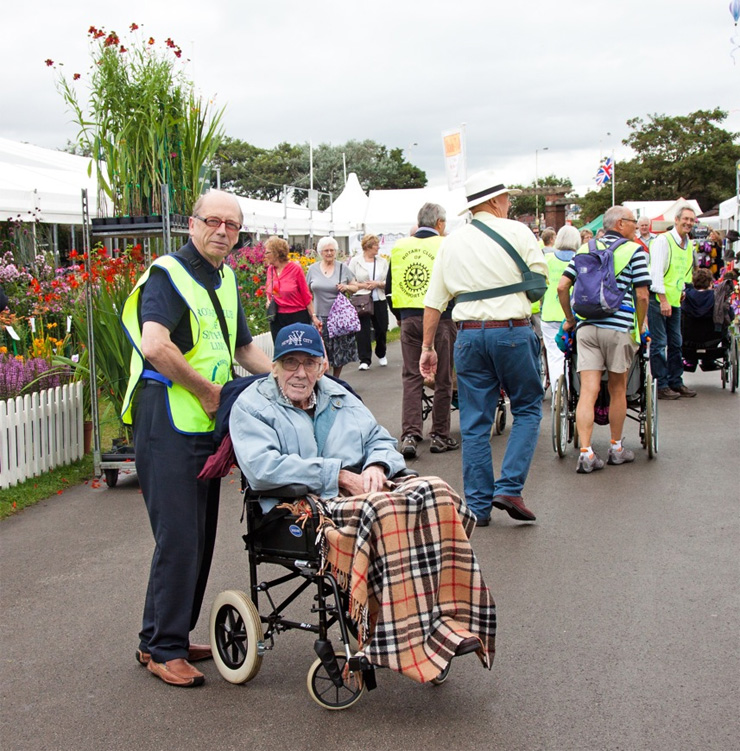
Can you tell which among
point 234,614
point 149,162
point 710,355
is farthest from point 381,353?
point 234,614

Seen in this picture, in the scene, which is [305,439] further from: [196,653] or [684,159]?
[684,159]

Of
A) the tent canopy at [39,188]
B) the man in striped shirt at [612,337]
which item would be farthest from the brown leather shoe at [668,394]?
the tent canopy at [39,188]

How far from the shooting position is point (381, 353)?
16.8 metres

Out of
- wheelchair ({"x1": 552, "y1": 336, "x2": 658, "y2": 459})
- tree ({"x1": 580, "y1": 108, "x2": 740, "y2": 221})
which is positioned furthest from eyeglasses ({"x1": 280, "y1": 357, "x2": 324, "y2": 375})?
tree ({"x1": 580, "y1": 108, "x2": 740, "y2": 221})

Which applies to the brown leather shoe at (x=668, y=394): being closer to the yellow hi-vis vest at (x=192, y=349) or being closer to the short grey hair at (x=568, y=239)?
the short grey hair at (x=568, y=239)

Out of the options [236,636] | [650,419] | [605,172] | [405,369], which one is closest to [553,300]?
[405,369]

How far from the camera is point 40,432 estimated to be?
839cm

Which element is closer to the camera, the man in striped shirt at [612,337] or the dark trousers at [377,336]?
the man in striped shirt at [612,337]

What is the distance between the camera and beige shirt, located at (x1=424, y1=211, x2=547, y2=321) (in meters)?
6.51

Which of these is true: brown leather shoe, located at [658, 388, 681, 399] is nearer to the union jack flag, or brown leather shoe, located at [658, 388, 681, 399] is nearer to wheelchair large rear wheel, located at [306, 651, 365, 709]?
wheelchair large rear wheel, located at [306, 651, 365, 709]

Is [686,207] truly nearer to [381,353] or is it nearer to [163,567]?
[381,353]

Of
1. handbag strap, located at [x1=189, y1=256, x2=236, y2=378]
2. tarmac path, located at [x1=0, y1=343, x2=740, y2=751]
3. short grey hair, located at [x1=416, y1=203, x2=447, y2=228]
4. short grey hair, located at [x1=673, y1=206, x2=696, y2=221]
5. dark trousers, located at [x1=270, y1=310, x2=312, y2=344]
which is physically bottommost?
tarmac path, located at [x1=0, y1=343, x2=740, y2=751]

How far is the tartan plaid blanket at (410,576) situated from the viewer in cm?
365

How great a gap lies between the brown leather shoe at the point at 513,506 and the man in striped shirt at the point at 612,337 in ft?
5.56
